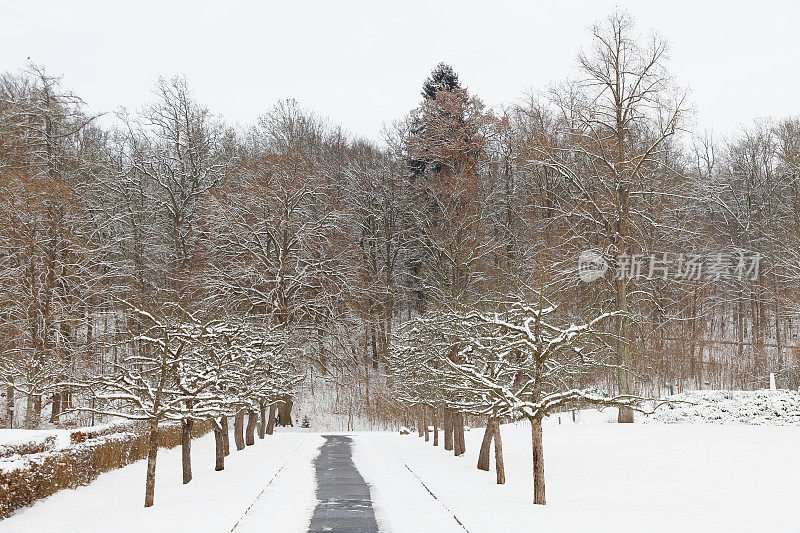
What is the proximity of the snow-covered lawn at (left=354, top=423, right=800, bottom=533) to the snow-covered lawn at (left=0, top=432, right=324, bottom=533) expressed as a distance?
6.23 ft

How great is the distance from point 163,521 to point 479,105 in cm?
3311

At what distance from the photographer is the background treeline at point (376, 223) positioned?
2597cm

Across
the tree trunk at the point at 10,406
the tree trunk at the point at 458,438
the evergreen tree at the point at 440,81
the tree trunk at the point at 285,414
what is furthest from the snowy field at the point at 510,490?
the evergreen tree at the point at 440,81

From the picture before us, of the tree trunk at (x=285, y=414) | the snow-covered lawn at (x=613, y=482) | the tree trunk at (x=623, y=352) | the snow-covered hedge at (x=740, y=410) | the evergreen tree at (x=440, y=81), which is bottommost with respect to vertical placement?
the tree trunk at (x=285, y=414)

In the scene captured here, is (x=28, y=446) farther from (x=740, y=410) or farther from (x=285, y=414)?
(x=740, y=410)

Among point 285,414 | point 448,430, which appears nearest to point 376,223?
point 285,414

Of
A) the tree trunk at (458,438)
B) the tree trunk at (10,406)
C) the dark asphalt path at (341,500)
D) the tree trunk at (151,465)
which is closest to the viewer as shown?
the dark asphalt path at (341,500)

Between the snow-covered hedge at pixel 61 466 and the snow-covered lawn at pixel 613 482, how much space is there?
7179 millimetres

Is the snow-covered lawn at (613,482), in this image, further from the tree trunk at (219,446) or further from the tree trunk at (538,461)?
the tree trunk at (219,446)

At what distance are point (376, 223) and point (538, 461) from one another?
34625 millimetres

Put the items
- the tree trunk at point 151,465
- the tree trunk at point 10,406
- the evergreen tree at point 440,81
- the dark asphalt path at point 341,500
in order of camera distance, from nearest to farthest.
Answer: the dark asphalt path at point 341,500 < the tree trunk at point 151,465 < the tree trunk at point 10,406 < the evergreen tree at point 440,81

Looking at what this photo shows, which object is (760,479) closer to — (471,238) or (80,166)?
(471,238)

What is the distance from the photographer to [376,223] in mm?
46156

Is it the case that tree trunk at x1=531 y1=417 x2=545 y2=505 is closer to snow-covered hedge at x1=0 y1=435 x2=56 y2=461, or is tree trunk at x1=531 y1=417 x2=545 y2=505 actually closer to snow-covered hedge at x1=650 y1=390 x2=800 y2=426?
snow-covered hedge at x1=0 y1=435 x2=56 y2=461
